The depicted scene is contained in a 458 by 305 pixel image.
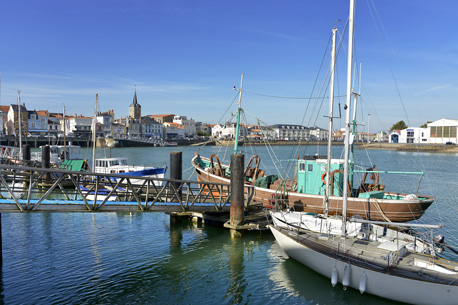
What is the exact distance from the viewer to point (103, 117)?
15088 centimetres

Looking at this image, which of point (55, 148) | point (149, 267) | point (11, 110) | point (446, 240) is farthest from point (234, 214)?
point (11, 110)

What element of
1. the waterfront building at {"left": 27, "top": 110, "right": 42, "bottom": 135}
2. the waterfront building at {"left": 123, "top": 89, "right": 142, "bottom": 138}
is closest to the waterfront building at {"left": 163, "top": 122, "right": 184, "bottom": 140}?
the waterfront building at {"left": 123, "top": 89, "right": 142, "bottom": 138}

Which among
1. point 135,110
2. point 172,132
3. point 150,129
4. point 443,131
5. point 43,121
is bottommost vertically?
point 172,132

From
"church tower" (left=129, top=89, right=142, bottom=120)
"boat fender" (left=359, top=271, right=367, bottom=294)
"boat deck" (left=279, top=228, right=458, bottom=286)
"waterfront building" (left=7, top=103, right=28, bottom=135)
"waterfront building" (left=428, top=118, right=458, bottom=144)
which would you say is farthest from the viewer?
"church tower" (left=129, top=89, right=142, bottom=120)

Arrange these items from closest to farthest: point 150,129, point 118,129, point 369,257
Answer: point 369,257
point 118,129
point 150,129

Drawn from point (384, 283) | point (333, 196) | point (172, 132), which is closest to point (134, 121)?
point (172, 132)

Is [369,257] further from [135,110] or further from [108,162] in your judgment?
[135,110]

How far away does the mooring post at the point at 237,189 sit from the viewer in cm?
1795

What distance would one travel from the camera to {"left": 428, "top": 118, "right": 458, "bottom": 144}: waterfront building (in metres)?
130

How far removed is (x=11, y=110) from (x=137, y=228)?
424ft

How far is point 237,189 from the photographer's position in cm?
1805

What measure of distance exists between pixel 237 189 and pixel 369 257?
7.17 metres

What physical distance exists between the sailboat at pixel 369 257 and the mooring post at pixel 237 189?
Answer: 2191mm

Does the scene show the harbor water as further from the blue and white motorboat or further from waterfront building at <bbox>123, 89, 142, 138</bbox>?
waterfront building at <bbox>123, 89, 142, 138</bbox>
